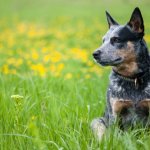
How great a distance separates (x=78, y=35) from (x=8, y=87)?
8246 millimetres

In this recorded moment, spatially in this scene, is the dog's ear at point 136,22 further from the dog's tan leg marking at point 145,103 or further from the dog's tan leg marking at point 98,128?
the dog's tan leg marking at point 98,128

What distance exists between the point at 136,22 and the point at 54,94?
179 centimetres

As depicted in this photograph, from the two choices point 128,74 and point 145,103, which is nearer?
point 145,103

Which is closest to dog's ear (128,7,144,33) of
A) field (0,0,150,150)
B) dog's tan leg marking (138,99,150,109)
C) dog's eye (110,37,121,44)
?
dog's eye (110,37,121,44)

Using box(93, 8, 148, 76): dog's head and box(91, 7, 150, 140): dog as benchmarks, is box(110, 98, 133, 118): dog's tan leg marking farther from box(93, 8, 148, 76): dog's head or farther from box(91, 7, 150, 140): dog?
box(93, 8, 148, 76): dog's head

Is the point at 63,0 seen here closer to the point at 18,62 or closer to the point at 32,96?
the point at 18,62

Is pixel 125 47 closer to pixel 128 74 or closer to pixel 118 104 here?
pixel 128 74

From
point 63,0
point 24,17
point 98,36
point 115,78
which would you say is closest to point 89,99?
point 115,78

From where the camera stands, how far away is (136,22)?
5273 millimetres

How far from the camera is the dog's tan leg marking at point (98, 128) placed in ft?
15.8

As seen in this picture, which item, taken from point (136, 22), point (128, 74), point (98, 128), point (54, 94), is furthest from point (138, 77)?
point (54, 94)

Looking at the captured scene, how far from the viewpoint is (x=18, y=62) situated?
945 cm

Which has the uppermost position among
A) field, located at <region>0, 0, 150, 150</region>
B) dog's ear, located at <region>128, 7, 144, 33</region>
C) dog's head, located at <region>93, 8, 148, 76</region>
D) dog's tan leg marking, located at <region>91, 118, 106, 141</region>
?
dog's ear, located at <region>128, 7, 144, 33</region>

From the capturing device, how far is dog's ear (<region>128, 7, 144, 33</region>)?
5.22 m
